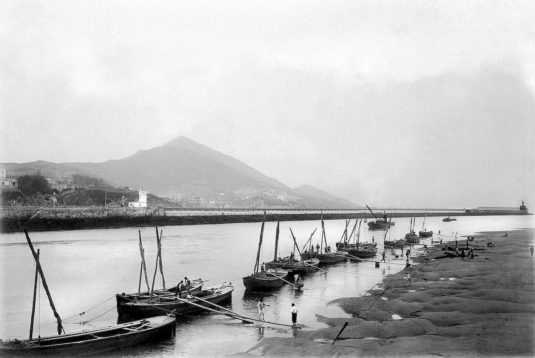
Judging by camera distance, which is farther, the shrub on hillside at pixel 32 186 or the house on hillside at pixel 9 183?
the shrub on hillside at pixel 32 186

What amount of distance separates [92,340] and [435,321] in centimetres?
2142

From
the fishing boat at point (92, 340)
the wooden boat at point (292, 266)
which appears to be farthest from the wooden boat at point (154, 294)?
the wooden boat at point (292, 266)

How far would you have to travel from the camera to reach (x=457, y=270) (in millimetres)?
50750

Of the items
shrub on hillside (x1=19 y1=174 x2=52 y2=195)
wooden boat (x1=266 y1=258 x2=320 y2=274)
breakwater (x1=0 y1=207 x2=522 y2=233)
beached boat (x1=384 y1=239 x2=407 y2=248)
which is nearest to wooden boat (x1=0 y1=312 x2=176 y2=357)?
wooden boat (x1=266 y1=258 x2=320 y2=274)

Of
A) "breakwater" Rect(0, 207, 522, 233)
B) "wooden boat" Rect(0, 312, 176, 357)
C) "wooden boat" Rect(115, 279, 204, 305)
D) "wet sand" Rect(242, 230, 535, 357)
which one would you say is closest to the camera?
"wooden boat" Rect(0, 312, 176, 357)

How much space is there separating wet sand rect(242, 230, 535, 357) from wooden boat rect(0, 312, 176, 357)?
20.7ft

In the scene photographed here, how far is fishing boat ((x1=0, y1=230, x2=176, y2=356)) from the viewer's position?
2375 cm

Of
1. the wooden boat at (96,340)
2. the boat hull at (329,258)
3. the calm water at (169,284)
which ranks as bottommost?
the calm water at (169,284)

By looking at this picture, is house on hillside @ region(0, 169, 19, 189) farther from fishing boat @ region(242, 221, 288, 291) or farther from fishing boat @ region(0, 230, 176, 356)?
fishing boat @ region(0, 230, 176, 356)

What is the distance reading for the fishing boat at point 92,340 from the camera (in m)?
23.8

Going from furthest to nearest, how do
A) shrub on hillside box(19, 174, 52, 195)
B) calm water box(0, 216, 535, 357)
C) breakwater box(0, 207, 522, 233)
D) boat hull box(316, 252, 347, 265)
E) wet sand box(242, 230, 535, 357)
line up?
1. shrub on hillside box(19, 174, 52, 195)
2. breakwater box(0, 207, 522, 233)
3. boat hull box(316, 252, 347, 265)
4. calm water box(0, 216, 535, 357)
5. wet sand box(242, 230, 535, 357)

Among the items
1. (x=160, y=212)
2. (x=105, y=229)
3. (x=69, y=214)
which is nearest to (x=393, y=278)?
(x=105, y=229)

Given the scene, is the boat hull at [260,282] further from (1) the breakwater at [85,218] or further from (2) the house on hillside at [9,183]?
(2) the house on hillside at [9,183]

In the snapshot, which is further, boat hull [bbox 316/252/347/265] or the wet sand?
boat hull [bbox 316/252/347/265]
